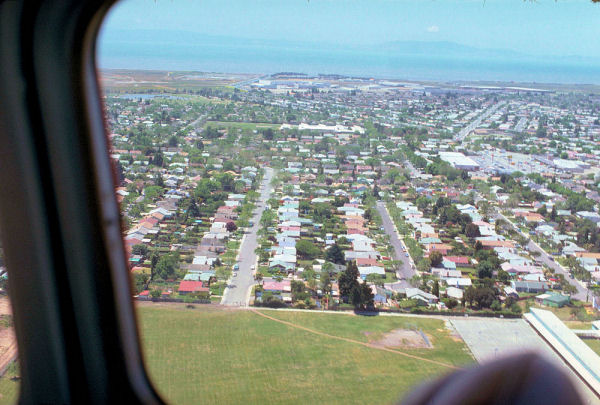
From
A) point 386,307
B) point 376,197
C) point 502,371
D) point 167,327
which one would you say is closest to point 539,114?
point 376,197

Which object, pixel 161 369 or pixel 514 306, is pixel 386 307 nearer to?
pixel 514 306

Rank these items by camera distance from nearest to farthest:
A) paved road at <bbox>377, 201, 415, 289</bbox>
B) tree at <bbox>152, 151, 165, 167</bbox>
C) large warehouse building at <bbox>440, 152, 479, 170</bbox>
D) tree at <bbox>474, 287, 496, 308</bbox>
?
1. tree at <bbox>474, 287, 496, 308</bbox>
2. paved road at <bbox>377, 201, 415, 289</bbox>
3. tree at <bbox>152, 151, 165, 167</bbox>
4. large warehouse building at <bbox>440, 152, 479, 170</bbox>

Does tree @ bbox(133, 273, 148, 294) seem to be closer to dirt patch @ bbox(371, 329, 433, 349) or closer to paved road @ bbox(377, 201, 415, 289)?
dirt patch @ bbox(371, 329, 433, 349)

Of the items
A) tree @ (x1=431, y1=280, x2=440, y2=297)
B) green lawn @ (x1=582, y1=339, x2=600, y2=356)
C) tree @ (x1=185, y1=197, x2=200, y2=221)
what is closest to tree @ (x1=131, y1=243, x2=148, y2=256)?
tree @ (x1=185, y1=197, x2=200, y2=221)

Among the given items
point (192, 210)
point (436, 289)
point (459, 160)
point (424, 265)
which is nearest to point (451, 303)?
point (436, 289)

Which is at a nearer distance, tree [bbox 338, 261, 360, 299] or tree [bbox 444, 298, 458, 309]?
tree [bbox 444, 298, 458, 309]

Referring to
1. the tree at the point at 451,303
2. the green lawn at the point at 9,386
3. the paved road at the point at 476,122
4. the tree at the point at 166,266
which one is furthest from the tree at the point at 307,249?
the paved road at the point at 476,122

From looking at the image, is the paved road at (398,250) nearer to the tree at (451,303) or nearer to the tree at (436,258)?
the tree at (436,258)
